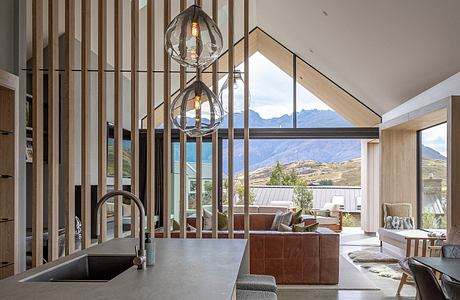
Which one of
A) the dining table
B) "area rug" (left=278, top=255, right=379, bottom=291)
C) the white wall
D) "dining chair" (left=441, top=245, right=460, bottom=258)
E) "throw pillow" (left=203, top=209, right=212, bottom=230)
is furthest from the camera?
"throw pillow" (left=203, top=209, right=212, bottom=230)

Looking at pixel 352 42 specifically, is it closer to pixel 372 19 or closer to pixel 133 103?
pixel 372 19

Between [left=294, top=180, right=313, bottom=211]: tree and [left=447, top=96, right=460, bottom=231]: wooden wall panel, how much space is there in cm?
896

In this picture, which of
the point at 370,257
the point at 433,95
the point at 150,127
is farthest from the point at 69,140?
the point at 370,257

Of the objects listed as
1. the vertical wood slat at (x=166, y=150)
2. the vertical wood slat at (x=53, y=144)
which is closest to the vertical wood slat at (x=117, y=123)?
the vertical wood slat at (x=166, y=150)

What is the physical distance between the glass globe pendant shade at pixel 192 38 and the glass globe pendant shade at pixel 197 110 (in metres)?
0.47

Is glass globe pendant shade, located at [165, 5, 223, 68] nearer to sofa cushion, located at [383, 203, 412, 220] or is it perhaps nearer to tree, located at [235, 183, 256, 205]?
sofa cushion, located at [383, 203, 412, 220]

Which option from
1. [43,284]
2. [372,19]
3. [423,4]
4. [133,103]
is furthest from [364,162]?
[43,284]

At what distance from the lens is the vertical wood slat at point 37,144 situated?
5.45 metres

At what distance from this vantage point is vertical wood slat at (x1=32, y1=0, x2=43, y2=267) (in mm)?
5445

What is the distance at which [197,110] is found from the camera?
350 centimetres

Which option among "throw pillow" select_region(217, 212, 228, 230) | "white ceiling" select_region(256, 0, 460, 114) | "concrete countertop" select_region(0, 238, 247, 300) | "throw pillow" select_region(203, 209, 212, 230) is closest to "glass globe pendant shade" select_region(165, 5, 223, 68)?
"concrete countertop" select_region(0, 238, 247, 300)

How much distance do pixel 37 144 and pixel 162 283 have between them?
12.0 ft

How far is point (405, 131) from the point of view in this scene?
10.3 m

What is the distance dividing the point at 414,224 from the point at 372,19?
4958mm
